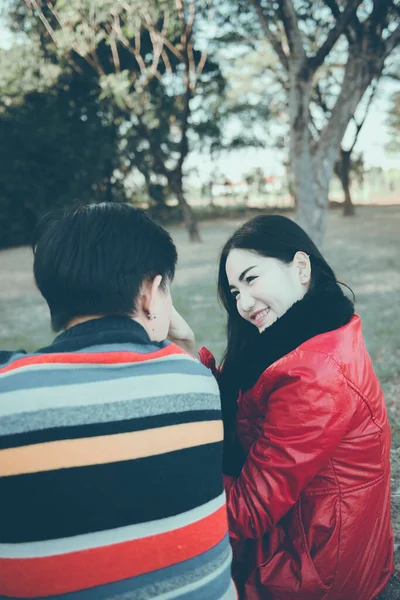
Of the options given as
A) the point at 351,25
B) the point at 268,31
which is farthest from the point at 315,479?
the point at 351,25

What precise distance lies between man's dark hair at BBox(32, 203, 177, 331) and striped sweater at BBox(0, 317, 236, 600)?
90 millimetres

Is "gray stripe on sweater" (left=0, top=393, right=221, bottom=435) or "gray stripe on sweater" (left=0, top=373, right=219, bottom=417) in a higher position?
"gray stripe on sweater" (left=0, top=373, right=219, bottom=417)

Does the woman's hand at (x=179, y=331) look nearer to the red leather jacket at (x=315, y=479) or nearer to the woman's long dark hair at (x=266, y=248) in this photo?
the woman's long dark hair at (x=266, y=248)

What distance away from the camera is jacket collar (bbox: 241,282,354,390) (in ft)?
5.48

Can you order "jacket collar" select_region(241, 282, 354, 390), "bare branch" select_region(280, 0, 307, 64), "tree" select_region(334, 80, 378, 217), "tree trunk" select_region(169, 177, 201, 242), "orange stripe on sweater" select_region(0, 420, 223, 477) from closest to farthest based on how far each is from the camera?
"orange stripe on sweater" select_region(0, 420, 223, 477) → "jacket collar" select_region(241, 282, 354, 390) → "bare branch" select_region(280, 0, 307, 64) → "tree trunk" select_region(169, 177, 201, 242) → "tree" select_region(334, 80, 378, 217)

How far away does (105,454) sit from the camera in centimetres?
104

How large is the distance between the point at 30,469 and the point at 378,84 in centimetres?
2272

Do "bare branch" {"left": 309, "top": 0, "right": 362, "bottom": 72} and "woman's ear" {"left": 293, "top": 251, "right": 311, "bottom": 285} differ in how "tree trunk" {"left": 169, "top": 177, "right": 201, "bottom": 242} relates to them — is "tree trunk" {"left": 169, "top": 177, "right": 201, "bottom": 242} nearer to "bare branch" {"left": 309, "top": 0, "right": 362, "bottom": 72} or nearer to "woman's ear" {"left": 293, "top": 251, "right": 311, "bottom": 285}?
"bare branch" {"left": 309, "top": 0, "right": 362, "bottom": 72}

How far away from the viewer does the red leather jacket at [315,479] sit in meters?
1.49

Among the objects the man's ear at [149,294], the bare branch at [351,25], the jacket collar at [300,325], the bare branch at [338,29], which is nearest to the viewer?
the man's ear at [149,294]

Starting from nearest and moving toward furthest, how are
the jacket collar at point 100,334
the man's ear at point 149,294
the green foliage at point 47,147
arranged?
the jacket collar at point 100,334 < the man's ear at point 149,294 < the green foliage at point 47,147

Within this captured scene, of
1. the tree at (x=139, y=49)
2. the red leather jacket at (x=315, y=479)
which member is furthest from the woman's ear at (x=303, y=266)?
the tree at (x=139, y=49)

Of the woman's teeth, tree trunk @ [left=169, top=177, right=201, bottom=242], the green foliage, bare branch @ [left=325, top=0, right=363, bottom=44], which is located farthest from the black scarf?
the green foliage

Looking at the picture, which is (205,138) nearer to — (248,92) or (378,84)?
(248,92)
